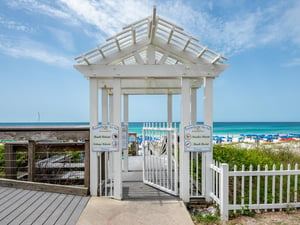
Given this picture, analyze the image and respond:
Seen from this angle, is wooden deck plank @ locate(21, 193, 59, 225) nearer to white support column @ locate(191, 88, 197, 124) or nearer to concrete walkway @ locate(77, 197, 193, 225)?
concrete walkway @ locate(77, 197, 193, 225)

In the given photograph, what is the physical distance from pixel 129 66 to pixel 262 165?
4063 millimetres

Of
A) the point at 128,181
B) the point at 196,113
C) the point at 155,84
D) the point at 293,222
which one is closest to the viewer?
the point at 293,222

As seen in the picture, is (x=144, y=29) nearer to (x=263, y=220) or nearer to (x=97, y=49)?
(x=97, y=49)

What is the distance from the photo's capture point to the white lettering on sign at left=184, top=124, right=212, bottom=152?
3.74 m

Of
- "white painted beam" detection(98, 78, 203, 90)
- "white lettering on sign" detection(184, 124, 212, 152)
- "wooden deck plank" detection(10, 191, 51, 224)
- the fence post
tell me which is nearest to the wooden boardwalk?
"wooden deck plank" detection(10, 191, 51, 224)

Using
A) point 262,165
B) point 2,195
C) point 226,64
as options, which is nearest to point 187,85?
point 226,64

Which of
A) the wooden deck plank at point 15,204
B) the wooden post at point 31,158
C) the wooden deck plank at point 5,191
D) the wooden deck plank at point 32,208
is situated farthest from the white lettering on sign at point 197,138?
the wooden deck plank at point 5,191

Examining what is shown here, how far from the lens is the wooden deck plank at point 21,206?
2.85m

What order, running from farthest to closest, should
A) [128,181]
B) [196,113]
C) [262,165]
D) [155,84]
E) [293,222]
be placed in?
[196,113] → [155,84] → [128,181] → [262,165] → [293,222]

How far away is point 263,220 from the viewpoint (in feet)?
10.4

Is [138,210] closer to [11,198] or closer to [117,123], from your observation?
[117,123]

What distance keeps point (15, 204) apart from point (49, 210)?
2.47ft

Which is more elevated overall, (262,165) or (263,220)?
(262,165)

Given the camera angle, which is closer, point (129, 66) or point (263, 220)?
point (263, 220)
